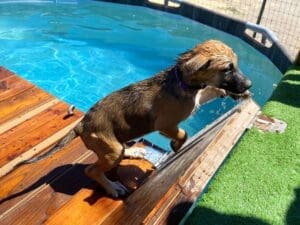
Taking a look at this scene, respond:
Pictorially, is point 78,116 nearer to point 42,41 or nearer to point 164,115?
point 164,115

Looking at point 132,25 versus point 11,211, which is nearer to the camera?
point 11,211

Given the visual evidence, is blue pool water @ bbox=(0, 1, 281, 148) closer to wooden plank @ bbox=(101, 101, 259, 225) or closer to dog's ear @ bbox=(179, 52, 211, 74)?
wooden plank @ bbox=(101, 101, 259, 225)

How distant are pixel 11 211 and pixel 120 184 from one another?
1495mm

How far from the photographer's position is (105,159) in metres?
4.68

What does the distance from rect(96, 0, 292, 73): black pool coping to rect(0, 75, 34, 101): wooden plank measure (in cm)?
668

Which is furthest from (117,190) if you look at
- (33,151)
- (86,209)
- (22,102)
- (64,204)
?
(22,102)

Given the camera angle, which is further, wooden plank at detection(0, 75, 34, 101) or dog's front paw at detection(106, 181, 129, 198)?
wooden plank at detection(0, 75, 34, 101)

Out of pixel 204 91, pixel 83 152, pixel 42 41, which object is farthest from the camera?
pixel 42 41

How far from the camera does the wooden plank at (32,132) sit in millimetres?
6129

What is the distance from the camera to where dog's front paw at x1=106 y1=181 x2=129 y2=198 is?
198 inches

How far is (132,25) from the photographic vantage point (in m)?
14.1

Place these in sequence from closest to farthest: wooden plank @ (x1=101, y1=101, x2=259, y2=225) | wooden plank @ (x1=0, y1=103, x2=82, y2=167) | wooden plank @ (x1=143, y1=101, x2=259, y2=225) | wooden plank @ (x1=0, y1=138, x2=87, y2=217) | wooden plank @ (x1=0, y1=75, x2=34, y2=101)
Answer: wooden plank @ (x1=143, y1=101, x2=259, y2=225) < wooden plank @ (x1=101, y1=101, x2=259, y2=225) < wooden plank @ (x1=0, y1=138, x2=87, y2=217) < wooden plank @ (x1=0, y1=103, x2=82, y2=167) < wooden plank @ (x1=0, y1=75, x2=34, y2=101)

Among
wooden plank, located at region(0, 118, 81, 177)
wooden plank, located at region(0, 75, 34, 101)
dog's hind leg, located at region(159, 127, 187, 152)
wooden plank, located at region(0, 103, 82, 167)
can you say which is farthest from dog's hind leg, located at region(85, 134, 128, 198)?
wooden plank, located at region(0, 75, 34, 101)

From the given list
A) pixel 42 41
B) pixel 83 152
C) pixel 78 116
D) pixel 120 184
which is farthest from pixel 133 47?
pixel 120 184
